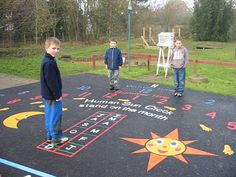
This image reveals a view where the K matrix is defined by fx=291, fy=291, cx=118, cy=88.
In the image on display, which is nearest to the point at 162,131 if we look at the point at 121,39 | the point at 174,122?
the point at 174,122

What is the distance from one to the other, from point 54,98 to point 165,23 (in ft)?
95.6

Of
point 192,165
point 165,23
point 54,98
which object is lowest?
point 192,165

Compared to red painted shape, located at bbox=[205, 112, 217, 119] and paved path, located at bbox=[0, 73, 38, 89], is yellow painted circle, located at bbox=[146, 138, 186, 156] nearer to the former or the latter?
red painted shape, located at bbox=[205, 112, 217, 119]

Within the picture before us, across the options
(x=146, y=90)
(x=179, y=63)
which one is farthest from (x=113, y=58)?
(x=179, y=63)

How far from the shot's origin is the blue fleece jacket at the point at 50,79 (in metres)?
4.11

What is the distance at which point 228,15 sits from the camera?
27.6 meters

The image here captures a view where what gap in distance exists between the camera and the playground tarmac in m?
3.72

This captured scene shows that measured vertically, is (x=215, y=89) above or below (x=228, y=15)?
below

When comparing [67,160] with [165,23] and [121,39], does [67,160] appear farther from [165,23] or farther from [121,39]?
[165,23]

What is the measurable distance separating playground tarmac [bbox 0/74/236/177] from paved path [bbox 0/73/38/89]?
3.45ft

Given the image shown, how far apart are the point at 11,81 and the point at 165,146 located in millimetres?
6582

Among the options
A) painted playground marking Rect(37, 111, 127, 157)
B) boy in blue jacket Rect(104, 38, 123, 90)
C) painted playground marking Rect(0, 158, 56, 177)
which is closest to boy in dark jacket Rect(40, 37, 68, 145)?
painted playground marking Rect(37, 111, 127, 157)

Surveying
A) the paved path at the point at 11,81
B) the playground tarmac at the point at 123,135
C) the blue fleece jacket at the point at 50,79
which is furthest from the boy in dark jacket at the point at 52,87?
the paved path at the point at 11,81

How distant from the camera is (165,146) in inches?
172
